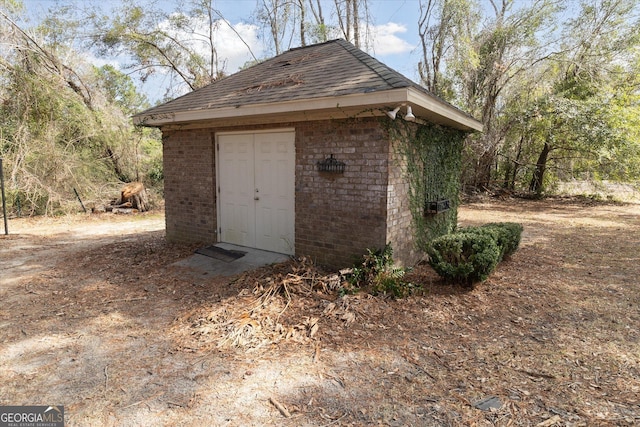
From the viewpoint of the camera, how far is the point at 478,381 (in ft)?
9.35

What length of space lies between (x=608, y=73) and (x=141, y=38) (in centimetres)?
1949

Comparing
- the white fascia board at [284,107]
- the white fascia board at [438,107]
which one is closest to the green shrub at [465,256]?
the white fascia board at [438,107]

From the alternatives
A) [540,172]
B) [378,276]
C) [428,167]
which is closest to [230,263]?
[378,276]

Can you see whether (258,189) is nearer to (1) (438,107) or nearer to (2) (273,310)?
(2) (273,310)

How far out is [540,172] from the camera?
16.7 meters

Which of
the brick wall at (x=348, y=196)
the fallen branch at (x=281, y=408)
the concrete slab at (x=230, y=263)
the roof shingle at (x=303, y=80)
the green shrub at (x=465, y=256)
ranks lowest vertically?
the fallen branch at (x=281, y=408)

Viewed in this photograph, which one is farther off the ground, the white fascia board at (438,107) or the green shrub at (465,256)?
the white fascia board at (438,107)

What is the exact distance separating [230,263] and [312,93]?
293 centimetres

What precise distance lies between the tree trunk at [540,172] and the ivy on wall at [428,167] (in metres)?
11.3

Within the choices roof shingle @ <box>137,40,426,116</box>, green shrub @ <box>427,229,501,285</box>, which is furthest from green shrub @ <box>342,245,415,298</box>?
roof shingle @ <box>137,40,426,116</box>

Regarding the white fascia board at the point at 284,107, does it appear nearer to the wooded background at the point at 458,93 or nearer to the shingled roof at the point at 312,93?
the shingled roof at the point at 312,93

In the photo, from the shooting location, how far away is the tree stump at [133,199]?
12.8m

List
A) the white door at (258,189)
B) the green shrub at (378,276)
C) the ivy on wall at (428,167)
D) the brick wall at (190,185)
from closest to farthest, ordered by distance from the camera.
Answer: the green shrub at (378,276)
the ivy on wall at (428,167)
the white door at (258,189)
the brick wall at (190,185)

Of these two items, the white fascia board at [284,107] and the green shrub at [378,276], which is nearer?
the white fascia board at [284,107]
